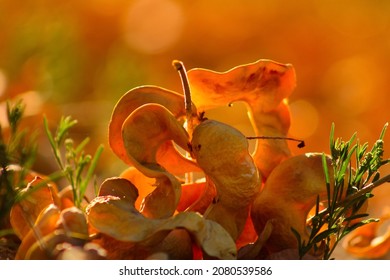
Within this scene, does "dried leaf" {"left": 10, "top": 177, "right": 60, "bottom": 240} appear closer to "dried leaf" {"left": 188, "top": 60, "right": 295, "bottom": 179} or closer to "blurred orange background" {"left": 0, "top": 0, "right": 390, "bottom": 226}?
"dried leaf" {"left": 188, "top": 60, "right": 295, "bottom": 179}

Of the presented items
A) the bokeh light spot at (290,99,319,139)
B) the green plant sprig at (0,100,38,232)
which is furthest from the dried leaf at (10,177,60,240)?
the bokeh light spot at (290,99,319,139)

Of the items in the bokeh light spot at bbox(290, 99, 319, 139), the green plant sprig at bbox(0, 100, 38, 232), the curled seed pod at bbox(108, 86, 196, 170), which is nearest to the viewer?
the green plant sprig at bbox(0, 100, 38, 232)

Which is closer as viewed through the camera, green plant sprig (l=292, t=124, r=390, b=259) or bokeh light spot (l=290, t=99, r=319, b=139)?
green plant sprig (l=292, t=124, r=390, b=259)

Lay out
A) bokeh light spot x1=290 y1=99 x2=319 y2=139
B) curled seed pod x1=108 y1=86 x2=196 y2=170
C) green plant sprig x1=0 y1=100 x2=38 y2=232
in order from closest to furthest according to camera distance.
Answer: green plant sprig x1=0 y1=100 x2=38 y2=232
curled seed pod x1=108 y1=86 x2=196 y2=170
bokeh light spot x1=290 y1=99 x2=319 y2=139

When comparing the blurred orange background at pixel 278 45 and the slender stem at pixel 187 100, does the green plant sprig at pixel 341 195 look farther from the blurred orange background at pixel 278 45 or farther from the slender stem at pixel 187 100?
the blurred orange background at pixel 278 45

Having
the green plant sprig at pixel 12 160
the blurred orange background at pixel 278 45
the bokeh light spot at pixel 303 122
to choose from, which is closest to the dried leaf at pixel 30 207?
the green plant sprig at pixel 12 160
